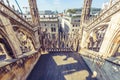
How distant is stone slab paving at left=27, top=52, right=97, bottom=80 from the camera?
7816mm

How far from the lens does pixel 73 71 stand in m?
8.54

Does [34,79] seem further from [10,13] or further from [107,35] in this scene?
[107,35]

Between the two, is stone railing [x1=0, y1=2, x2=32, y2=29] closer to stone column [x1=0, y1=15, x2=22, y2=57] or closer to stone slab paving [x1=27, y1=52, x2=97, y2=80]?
stone column [x1=0, y1=15, x2=22, y2=57]

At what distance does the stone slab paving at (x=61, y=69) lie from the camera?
782cm

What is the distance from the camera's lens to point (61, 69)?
891 centimetres

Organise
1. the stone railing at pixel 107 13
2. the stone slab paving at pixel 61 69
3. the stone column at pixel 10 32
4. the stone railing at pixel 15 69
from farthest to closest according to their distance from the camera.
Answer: the stone slab paving at pixel 61 69 → the stone railing at pixel 107 13 → the stone column at pixel 10 32 → the stone railing at pixel 15 69

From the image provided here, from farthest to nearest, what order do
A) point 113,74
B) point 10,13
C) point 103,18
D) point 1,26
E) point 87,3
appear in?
point 87,3 → point 103,18 → point 10,13 → point 113,74 → point 1,26

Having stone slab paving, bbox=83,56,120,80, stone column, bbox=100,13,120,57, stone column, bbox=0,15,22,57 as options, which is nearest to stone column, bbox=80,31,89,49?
stone slab paving, bbox=83,56,120,80

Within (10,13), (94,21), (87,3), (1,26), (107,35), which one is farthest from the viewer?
(87,3)

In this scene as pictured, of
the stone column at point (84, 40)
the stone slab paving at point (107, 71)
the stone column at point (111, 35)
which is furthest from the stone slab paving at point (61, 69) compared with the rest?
the stone column at point (111, 35)

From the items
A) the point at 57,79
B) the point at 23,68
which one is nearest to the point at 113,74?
the point at 57,79

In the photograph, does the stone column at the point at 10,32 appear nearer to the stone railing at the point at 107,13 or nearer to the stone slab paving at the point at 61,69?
the stone slab paving at the point at 61,69

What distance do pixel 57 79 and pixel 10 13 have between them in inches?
229

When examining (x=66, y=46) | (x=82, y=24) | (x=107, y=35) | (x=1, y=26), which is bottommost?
(x=66, y=46)
